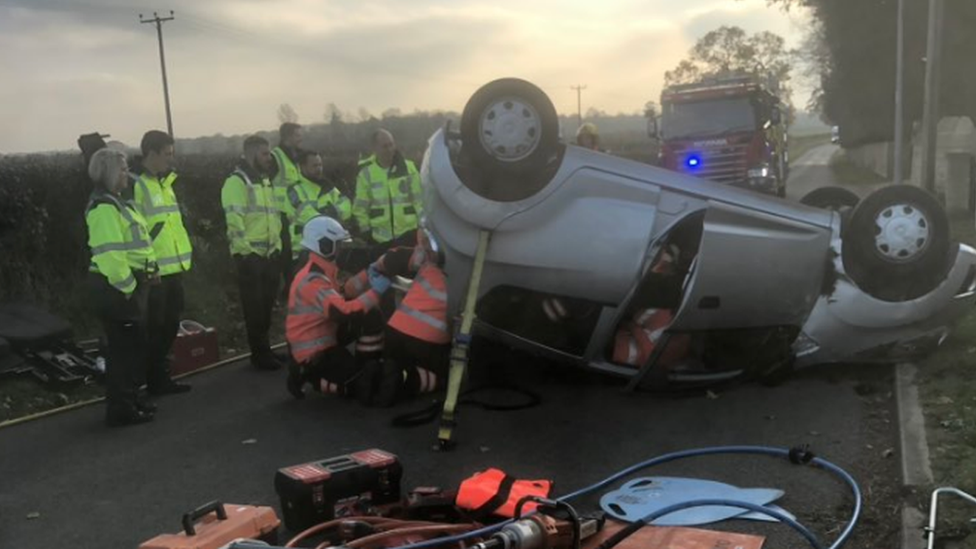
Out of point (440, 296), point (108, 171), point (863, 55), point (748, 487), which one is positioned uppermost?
point (863, 55)

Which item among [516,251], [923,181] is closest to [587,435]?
[516,251]

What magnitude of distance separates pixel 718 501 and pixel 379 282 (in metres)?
3.10

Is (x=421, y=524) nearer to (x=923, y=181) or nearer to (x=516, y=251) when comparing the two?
(x=516, y=251)

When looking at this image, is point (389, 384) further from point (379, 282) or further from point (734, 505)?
point (734, 505)

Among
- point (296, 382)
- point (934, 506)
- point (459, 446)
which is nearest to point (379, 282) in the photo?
point (296, 382)

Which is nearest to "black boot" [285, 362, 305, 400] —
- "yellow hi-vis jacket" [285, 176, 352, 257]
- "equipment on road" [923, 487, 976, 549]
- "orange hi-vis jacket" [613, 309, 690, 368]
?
"yellow hi-vis jacket" [285, 176, 352, 257]

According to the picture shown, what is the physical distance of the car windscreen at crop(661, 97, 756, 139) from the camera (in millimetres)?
19484

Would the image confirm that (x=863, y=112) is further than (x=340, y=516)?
Yes

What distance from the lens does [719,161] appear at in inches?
762

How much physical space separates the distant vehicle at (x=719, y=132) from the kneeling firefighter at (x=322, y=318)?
13.6m

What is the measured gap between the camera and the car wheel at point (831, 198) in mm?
7438

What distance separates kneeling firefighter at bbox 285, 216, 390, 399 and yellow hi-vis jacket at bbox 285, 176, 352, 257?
70.9 inches

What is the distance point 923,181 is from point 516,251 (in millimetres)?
12398

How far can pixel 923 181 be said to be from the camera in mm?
15906
